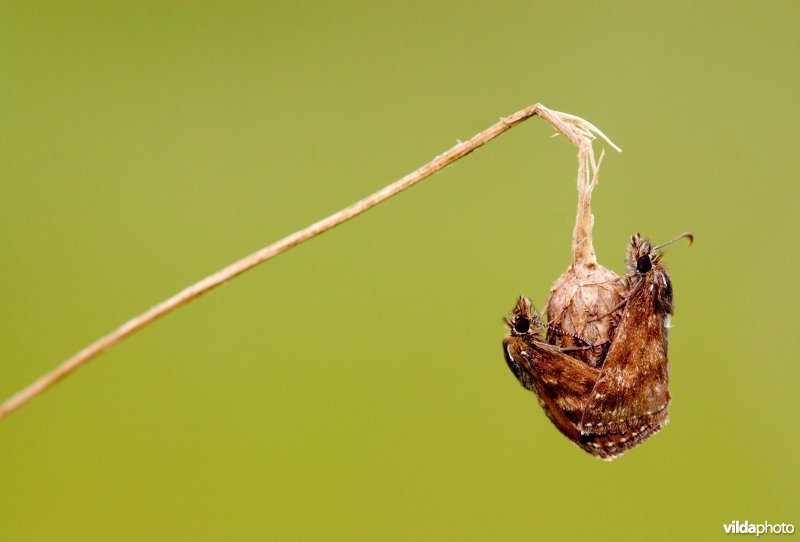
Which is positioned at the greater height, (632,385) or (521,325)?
(521,325)

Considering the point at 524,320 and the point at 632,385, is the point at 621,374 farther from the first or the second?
the point at 524,320

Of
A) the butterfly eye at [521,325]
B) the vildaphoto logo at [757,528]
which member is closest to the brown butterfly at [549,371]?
the butterfly eye at [521,325]

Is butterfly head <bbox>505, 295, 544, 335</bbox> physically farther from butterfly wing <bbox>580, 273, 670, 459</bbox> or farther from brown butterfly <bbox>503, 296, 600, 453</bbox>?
butterfly wing <bbox>580, 273, 670, 459</bbox>

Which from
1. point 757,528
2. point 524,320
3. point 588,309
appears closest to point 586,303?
point 588,309

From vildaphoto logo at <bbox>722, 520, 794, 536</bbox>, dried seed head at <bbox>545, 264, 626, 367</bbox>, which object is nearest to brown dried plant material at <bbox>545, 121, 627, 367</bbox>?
dried seed head at <bbox>545, 264, 626, 367</bbox>

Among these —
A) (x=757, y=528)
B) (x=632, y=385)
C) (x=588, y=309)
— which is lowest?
(x=757, y=528)

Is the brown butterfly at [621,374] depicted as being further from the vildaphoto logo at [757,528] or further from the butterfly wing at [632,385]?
the vildaphoto logo at [757,528]
